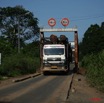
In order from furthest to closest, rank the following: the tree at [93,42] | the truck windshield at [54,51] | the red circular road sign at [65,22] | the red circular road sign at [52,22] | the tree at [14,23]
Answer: the tree at [93,42], the tree at [14,23], the red circular road sign at [65,22], the red circular road sign at [52,22], the truck windshield at [54,51]

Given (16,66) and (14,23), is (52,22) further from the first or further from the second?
(14,23)

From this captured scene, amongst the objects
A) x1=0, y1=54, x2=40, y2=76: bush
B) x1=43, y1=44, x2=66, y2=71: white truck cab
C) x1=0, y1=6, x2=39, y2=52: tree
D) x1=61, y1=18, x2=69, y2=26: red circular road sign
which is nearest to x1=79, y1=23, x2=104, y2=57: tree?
x1=0, y1=6, x2=39, y2=52: tree

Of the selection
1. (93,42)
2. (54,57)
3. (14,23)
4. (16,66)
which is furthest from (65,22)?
(93,42)

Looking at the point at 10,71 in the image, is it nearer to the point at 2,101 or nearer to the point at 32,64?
the point at 32,64

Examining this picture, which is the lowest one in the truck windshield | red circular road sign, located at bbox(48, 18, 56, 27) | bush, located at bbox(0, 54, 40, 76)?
bush, located at bbox(0, 54, 40, 76)

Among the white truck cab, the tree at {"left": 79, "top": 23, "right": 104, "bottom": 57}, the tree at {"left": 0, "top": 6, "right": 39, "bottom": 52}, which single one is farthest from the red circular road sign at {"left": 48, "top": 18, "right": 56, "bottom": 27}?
the tree at {"left": 79, "top": 23, "right": 104, "bottom": 57}

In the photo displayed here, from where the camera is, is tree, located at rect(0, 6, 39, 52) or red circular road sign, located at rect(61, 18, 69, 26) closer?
red circular road sign, located at rect(61, 18, 69, 26)

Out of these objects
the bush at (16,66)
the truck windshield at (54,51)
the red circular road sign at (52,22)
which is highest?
the red circular road sign at (52,22)

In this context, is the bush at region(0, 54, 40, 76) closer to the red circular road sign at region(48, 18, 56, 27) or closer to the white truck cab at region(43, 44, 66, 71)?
the white truck cab at region(43, 44, 66, 71)

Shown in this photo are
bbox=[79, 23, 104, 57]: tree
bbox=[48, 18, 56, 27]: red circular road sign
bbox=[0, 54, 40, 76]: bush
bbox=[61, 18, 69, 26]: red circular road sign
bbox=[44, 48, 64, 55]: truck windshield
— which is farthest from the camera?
bbox=[79, 23, 104, 57]: tree

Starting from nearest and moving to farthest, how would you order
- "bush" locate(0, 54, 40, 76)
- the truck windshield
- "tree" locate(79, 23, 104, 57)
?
1. the truck windshield
2. "bush" locate(0, 54, 40, 76)
3. "tree" locate(79, 23, 104, 57)

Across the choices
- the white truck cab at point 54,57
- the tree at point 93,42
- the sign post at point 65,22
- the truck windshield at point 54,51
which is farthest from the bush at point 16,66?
the tree at point 93,42

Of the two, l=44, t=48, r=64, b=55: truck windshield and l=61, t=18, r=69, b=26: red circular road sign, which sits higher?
l=61, t=18, r=69, b=26: red circular road sign

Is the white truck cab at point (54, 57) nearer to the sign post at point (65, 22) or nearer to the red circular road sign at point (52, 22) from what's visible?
the red circular road sign at point (52, 22)
